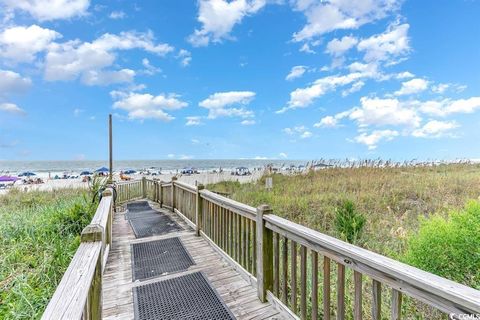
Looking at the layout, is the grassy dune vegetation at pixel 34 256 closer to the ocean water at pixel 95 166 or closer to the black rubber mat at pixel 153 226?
the black rubber mat at pixel 153 226

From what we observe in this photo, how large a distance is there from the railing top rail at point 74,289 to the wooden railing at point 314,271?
1594 millimetres

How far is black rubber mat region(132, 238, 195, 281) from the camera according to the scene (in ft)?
12.1

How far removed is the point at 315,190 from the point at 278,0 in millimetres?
7656

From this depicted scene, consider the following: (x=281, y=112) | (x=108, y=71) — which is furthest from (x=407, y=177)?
(x=108, y=71)

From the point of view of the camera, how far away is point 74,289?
130cm

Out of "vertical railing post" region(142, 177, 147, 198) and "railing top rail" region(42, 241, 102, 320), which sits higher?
"railing top rail" region(42, 241, 102, 320)

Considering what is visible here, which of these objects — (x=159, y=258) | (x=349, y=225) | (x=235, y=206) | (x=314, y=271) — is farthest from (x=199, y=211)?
(x=314, y=271)

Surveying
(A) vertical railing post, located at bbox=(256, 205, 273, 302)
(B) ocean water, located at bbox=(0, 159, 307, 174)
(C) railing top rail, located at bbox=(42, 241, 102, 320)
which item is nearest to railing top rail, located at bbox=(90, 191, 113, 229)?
(C) railing top rail, located at bbox=(42, 241, 102, 320)

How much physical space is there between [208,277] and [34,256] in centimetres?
265

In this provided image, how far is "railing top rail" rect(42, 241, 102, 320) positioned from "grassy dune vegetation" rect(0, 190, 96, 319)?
4.33 feet

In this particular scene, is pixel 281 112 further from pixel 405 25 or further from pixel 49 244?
pixel 49 244

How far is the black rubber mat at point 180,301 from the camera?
8.66 ft

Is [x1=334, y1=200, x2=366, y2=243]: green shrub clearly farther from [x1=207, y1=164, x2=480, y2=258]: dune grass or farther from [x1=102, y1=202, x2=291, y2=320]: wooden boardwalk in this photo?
[x1=102, y1=202, x2=291, y2=320]: wooden boardwalk

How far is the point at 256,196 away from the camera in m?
8.25
